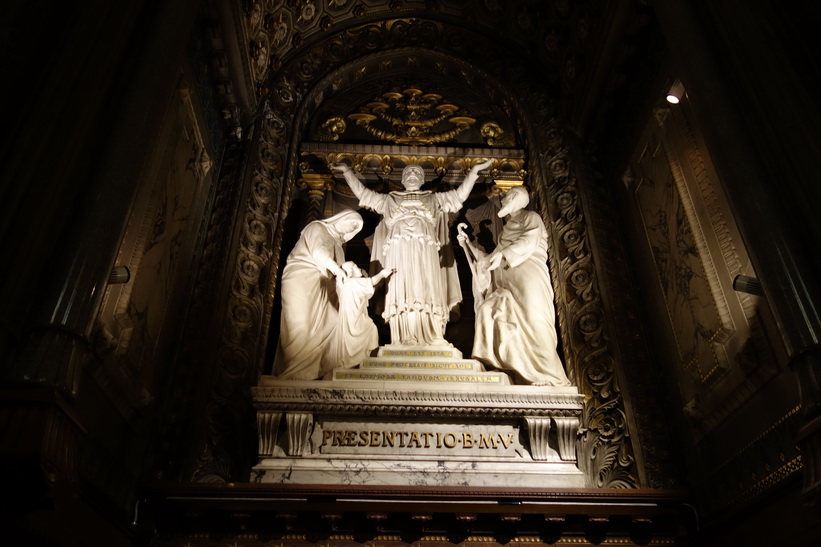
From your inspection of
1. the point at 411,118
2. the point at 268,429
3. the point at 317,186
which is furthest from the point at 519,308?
the point at 411,118

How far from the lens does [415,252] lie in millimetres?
6594

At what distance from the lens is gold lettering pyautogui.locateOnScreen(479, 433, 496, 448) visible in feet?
17.7

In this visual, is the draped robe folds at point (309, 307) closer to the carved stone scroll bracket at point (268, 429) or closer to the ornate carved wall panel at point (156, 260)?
the carved stone scroll bracket at point (268, 429)

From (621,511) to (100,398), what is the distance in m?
3.54

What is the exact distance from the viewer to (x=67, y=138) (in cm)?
402

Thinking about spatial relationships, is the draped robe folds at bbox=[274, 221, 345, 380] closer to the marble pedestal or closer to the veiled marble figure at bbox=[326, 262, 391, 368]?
the veiled marble figure at bbox=[326, 262, 391, 368]

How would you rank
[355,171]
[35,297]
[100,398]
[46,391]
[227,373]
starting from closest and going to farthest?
[46,391], [35,297], [100,398], [227,373], [355,171]

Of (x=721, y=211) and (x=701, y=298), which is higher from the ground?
(x=721, y=211)

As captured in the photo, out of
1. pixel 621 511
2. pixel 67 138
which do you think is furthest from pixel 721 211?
pixel 67 138

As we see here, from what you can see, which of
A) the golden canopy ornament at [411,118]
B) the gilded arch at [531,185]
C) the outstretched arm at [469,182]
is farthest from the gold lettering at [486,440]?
the golden canopy ornament at [411,118]

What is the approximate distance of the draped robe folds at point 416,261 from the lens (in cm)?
621

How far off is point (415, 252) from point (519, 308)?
3.67 ft

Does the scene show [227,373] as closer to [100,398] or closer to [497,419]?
[100,398]

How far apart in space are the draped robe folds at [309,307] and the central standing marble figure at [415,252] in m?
0.53
